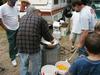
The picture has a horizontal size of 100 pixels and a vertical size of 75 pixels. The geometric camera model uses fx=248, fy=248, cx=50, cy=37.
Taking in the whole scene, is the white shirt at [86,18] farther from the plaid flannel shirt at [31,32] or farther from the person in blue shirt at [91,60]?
the person in blue shirt at [91,60]

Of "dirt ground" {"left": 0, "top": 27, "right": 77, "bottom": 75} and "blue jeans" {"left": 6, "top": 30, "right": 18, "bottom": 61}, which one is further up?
"blue jeans" {"left": 6, "top": 30, "right": 18, "bottom": 61}

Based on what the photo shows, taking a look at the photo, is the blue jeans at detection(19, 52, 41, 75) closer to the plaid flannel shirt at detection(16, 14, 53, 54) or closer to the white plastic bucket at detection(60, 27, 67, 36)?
the plaid flannel shirt at detection(16, 14, 53, 54)

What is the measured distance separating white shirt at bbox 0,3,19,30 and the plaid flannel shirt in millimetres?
1751

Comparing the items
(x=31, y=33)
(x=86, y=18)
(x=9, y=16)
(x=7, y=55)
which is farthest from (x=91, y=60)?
(x=7, y=55)

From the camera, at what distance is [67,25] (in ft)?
38.0

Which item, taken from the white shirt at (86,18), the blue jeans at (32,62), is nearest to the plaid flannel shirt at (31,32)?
the blue jeans at (32,62)

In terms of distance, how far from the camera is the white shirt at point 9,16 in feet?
21.6

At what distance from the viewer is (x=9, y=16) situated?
22.0 feet

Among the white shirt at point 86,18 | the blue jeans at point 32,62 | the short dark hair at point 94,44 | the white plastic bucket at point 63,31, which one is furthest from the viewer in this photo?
the white plastic bucket at point 63,31

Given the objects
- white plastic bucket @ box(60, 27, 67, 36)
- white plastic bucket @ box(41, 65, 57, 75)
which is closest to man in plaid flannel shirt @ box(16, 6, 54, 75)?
white plastic bucket @ box(41, 65, 57, 75)

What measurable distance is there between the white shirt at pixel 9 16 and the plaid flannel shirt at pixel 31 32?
1751mm

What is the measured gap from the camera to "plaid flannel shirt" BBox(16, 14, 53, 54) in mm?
4922

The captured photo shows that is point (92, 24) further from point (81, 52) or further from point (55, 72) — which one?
point (55, 72)

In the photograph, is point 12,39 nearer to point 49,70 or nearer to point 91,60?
point 49,70
